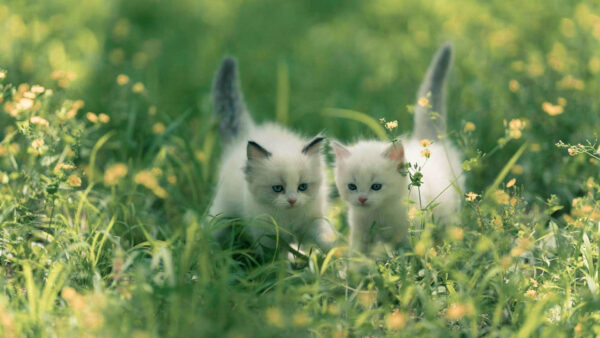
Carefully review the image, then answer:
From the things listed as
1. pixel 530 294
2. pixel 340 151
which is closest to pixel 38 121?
pixel 340 151

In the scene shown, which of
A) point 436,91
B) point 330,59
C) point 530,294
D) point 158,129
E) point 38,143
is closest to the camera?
point 530,294

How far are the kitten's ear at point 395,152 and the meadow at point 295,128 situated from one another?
0.20 meters

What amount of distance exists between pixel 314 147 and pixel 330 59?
2906 mm

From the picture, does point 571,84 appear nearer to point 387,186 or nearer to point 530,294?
point 387,186

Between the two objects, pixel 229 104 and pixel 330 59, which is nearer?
pixel 229 104

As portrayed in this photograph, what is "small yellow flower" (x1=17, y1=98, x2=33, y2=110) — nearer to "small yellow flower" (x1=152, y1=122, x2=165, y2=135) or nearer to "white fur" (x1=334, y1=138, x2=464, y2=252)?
"small yellow flower" (x1=152, y1=122, x2=165, y2=135)

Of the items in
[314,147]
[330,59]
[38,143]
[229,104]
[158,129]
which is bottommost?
[38,143]

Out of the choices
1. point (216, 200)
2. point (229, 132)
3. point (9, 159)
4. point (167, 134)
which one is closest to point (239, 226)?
point (216, 200)

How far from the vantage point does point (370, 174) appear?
3.06m

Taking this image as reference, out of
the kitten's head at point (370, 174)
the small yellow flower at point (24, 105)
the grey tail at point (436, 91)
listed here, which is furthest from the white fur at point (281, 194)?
the small yellow flower at point (24, 105)

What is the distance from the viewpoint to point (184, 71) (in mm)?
5547

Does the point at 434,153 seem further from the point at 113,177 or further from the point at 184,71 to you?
the point at 184,71

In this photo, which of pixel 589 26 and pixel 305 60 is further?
pixel 305 60

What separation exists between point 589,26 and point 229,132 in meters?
3.00
